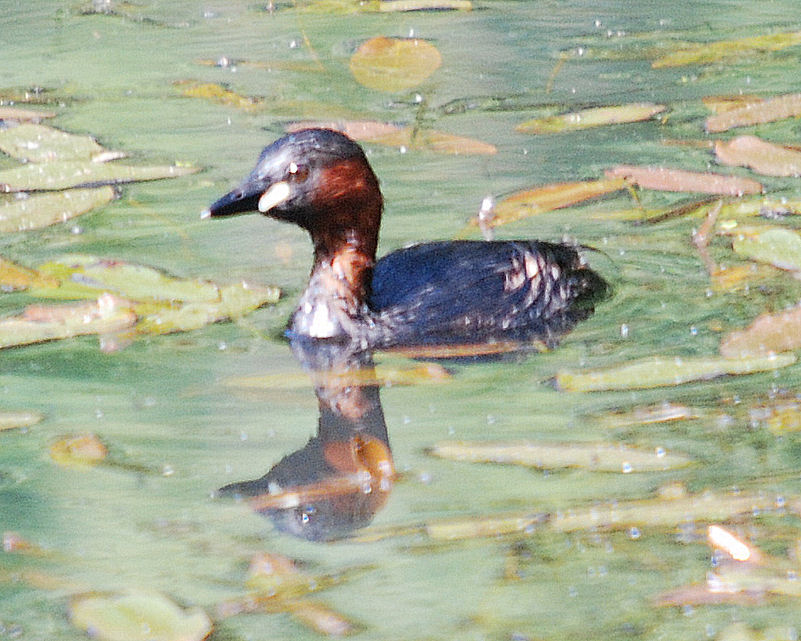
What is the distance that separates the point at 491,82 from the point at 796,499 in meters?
4.51

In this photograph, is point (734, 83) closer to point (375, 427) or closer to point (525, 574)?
point (375, 427)

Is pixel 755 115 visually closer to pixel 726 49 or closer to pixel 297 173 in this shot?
pixel 726 49

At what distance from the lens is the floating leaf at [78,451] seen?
11.8ft

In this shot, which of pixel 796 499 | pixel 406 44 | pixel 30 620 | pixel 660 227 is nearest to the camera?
pixel 30 620

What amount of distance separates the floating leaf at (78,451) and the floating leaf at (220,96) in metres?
3.50

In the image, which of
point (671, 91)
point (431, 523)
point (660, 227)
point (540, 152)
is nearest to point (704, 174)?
point (660, 227)

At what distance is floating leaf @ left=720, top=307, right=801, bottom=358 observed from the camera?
406 cm

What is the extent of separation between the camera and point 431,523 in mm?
3203

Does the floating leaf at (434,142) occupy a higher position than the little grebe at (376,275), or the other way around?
the little grebe at (376,275)

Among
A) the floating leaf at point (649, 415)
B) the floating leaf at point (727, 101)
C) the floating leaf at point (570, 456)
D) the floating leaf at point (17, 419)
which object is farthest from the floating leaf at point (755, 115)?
the floating leaf at point (17, 419)

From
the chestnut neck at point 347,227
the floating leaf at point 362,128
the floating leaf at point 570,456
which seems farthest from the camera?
the floating leaf at point 362,128

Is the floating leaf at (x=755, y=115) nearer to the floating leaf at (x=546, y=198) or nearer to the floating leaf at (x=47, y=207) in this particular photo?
the floating leaf at (x=546, y=198)

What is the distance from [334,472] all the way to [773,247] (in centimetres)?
194

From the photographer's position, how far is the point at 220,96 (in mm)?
7176
